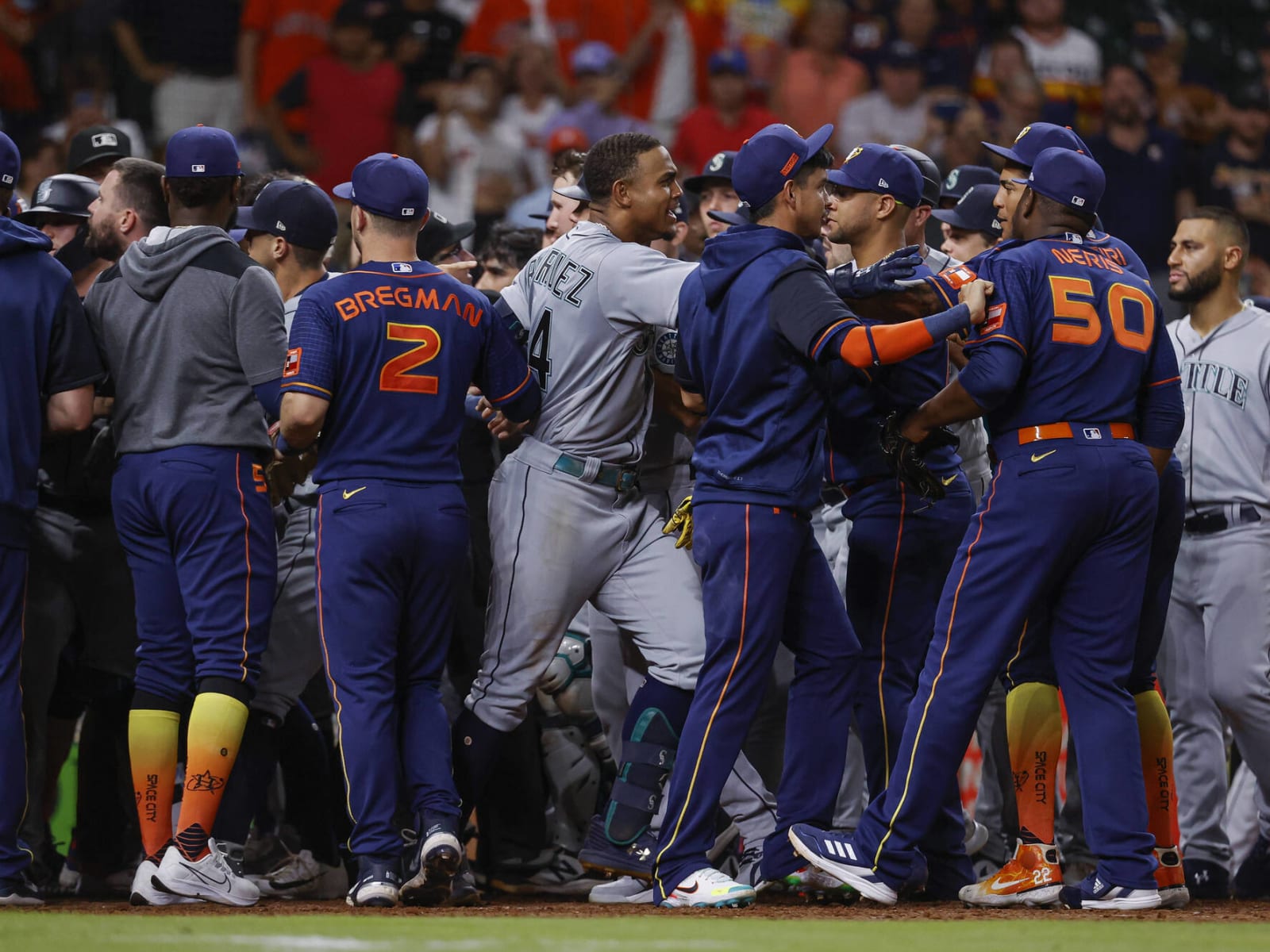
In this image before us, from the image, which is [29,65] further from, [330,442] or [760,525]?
[760,525]

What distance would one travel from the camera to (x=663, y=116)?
12.5 m

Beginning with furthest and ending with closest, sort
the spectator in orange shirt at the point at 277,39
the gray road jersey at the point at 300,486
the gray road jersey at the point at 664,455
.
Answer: the spectator in orange shirt at the point at 277,39
the gray road jersey at the point at 664,455
the gray road jersey at the point at 300,486

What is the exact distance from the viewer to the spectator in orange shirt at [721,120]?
460 inches

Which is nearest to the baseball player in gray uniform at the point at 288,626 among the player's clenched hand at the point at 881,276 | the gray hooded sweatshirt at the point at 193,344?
the gray hooded sweatshirt at the point at 193,344

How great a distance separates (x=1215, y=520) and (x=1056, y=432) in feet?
5.63

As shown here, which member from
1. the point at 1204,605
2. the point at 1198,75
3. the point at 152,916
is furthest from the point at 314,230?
the point at 1198,75

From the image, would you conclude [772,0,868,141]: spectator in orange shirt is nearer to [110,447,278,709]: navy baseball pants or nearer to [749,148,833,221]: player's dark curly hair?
[749,148,833,221]: player's dark curly hair

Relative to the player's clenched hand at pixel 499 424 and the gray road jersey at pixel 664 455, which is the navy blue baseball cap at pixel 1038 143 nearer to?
the gray road jersey at pixel 664 455

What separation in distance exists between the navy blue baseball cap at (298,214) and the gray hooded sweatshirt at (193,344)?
0.48m

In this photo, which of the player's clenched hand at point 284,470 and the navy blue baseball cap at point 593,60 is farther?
the navy blue baseball cap at point 593,60

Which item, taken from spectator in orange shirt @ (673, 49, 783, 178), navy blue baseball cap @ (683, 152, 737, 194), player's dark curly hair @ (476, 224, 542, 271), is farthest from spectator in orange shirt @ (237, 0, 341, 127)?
navy blue baseball cap @ (683, 152, 737, 194)

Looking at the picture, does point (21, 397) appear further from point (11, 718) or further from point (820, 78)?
point (820, 78)

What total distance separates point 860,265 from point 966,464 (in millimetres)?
1126

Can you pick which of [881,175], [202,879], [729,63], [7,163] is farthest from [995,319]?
[729,63]
